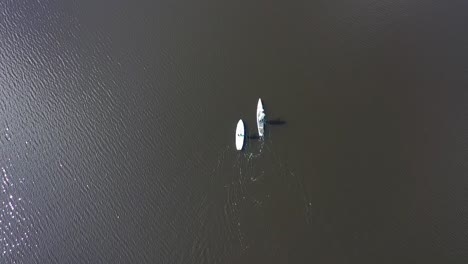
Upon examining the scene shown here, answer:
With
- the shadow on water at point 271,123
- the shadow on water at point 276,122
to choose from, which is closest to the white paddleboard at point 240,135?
the shadow on water at point 271,123

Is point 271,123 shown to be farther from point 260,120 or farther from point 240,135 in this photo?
point 240,135

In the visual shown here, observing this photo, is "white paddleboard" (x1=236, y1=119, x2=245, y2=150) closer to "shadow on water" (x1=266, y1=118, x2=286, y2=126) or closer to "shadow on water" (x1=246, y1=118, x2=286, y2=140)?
"shadow on water" (x1=246, y1=118, x2=286, y2=140)

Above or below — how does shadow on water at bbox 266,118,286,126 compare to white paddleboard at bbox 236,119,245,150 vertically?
above

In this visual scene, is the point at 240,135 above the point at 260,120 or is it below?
below

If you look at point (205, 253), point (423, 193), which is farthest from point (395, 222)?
point (205, 253)

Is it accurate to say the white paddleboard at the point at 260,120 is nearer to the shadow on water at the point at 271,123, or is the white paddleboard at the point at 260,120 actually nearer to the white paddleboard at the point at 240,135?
the shadow on water at the point at 271,123

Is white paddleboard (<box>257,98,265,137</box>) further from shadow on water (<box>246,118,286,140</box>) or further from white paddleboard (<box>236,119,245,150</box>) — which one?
white paddleboard (<box>236,119,245,150</box>)

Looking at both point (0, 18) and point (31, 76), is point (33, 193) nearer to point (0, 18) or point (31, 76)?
point (31, 76)

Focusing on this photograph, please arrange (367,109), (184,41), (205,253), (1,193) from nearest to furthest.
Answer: (205,253) → (1,193) → (367,109) → (184,41)

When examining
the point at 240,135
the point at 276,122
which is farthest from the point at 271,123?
the point at 240,135

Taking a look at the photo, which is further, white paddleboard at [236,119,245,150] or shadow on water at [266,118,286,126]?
shadow on water at [266,118,286,126]

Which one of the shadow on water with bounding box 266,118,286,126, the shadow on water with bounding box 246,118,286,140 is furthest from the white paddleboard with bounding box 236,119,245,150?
the shadow on water with bounding box 266,118,286,126
